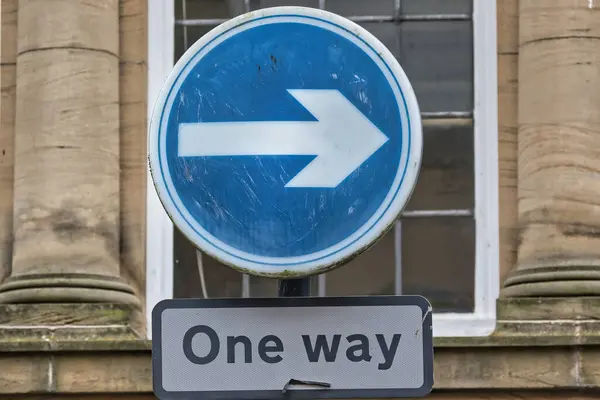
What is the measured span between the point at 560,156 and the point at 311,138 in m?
3.43

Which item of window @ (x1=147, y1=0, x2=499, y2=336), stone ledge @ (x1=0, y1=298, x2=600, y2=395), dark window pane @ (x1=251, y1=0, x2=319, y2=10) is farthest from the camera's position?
dark window pane @ (x1=251, y1=0, x2=319, y2=10)

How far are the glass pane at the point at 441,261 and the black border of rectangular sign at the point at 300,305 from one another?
11.5 ft

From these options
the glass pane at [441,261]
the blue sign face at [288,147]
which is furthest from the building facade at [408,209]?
the blue sign face at [288,147]

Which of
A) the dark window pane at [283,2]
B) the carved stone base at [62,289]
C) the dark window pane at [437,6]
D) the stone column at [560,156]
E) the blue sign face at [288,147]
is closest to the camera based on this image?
the blue sign face at [288,147]

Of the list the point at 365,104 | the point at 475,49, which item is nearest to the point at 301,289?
the point at 365,104

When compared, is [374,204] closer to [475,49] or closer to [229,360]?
[229,360]

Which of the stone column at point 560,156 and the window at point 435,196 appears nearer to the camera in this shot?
the stone column at point 560,156

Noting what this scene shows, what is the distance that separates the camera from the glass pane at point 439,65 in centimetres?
638

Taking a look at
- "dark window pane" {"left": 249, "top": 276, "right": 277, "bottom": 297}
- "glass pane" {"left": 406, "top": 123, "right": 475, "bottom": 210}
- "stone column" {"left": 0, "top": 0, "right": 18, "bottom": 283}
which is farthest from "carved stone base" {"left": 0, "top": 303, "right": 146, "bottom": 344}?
"glass pane" {"left": 406, "top": 123, "right": 475, "bottom": 210}

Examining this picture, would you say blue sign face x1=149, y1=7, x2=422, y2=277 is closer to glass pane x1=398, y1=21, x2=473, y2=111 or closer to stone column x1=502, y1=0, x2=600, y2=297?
stone column x1=502, y1=0, x2=600, y2=297

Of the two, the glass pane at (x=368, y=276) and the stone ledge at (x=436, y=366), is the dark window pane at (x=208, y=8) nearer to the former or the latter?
the glass pane at (x=368, y=276)

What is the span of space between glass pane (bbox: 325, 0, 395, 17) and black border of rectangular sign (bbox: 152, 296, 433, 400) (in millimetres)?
3816

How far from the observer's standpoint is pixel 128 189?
6316 mm

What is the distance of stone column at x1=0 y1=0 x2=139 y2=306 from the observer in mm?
6066
